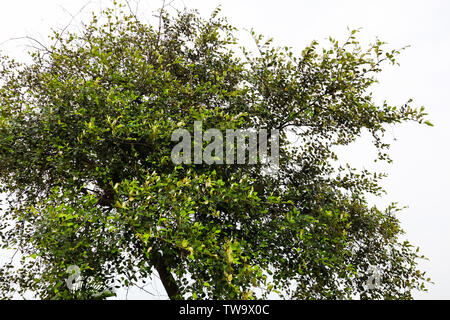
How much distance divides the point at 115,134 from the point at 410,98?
6712 millimetres

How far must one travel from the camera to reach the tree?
4.93m

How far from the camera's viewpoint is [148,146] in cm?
636

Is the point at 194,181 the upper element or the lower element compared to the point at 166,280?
upper

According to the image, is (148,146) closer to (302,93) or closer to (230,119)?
(230,119)

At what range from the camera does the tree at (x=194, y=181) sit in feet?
16.2

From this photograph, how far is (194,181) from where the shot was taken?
17.5 feet
